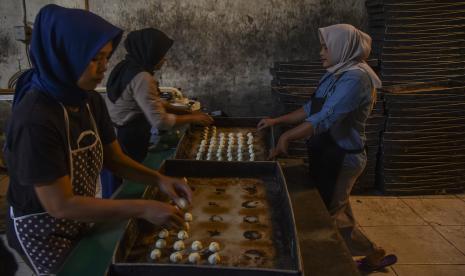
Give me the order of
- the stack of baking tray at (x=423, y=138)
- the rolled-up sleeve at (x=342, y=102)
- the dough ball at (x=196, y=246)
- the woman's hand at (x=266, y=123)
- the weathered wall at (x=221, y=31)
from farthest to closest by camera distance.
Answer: the weathered wall at (x=221, y=31), the stack of baking tray at (x=423, y=138), the woman's hand at (x=266, y=123), the rolled-up sleeve at (x=342, y=102), the dough ball at (x=196, y=246)

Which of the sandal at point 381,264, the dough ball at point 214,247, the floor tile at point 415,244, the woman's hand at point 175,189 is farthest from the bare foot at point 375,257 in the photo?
the dough ball at point 214,247

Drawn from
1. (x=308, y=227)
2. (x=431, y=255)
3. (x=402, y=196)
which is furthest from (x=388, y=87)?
(x=308, y=227)

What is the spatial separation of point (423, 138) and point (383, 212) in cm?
97

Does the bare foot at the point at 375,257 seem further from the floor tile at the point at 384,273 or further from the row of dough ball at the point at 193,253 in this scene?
the row of dough ball at the point at 193,253

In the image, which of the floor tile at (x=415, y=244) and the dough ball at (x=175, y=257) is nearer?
the dough ball at (x=175, y=257)

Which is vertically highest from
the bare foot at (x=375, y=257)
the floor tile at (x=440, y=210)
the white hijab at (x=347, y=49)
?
the white hijab at (x=347, y=49)

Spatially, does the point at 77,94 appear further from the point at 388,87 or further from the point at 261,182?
the point at 388,87

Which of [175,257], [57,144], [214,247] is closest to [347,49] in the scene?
[214,247]

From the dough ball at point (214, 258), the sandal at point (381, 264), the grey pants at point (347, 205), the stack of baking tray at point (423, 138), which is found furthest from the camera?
the stack of baking tray at point (423, 138)

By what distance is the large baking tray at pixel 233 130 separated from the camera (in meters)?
2.58

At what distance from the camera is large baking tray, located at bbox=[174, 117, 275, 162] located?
2.58 metres

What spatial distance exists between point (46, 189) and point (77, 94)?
0.35 m

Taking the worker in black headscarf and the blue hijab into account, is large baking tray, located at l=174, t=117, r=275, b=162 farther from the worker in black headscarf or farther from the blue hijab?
the blue hijab

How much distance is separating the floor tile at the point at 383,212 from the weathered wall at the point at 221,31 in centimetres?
154
